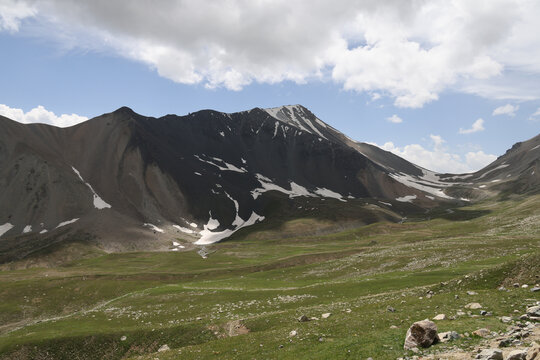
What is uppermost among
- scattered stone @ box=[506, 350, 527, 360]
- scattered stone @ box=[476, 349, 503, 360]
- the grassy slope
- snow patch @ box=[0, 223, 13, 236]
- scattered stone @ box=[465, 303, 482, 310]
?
snow patch @ box=[0, 223, 13, 236]

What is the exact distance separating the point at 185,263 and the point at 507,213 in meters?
125

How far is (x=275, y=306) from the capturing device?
4034 centimetres

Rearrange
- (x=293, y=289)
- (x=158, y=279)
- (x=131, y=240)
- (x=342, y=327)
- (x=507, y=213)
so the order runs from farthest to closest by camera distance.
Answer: (x=131, y=240) < (x=507, y=213) < (x=158, y=279) < (x=293, y=289) < (x=342, y=327)

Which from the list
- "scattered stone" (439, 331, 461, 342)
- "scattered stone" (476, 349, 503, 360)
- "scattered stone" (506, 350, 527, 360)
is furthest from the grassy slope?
"scattered stone" (506, 350, 527, 360)

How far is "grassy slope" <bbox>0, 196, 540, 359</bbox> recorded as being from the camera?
23.1 metres

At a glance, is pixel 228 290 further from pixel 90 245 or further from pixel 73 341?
pixel 90 245

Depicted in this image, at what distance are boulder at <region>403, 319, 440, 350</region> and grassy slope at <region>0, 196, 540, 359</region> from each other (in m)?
0.79

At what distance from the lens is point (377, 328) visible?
75.6ft

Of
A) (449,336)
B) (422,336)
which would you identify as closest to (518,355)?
(422,336)

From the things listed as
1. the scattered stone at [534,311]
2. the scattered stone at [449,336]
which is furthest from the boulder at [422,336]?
the scattered stone at [534,311]

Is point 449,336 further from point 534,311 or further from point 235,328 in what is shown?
point 235,328

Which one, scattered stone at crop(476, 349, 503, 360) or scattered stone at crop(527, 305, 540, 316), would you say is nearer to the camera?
scattered stone at crop(476, 349, 503, 360)

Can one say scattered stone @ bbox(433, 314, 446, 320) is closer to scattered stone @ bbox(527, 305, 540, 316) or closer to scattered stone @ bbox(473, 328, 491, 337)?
scattered stone @ bbox(527, 305, 540, 316)

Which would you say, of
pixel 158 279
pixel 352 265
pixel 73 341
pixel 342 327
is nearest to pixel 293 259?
pixel 352 265
